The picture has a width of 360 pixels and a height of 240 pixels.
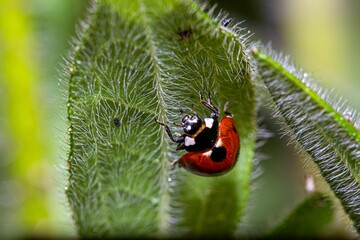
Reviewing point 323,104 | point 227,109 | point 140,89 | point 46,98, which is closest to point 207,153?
point 227,109

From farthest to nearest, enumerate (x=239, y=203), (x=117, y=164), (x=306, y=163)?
(x=239, y=203) → (x=117, y=164) → (x=306, y=163)

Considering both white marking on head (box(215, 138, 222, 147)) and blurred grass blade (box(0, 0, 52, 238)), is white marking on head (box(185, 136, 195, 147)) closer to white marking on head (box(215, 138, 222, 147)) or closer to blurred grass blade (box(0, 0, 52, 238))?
white marking on head (box(215, 138, 222, 147))

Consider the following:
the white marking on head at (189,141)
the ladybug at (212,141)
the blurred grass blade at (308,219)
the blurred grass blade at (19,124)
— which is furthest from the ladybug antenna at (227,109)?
the blurred grass blade at (19,124)

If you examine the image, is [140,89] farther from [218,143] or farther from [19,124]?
[19,124]

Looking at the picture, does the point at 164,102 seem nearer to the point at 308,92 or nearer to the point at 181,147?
the point at 181,147

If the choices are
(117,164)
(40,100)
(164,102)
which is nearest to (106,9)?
(164,102)

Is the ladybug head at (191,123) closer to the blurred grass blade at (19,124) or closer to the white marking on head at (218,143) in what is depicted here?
the white marking on head at (218,143)
